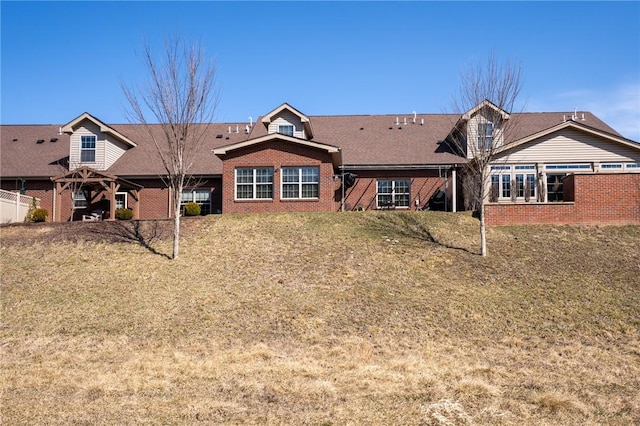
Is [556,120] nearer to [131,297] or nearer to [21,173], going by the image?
[131,297]

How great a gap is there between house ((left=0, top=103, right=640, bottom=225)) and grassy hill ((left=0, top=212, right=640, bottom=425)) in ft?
10.3

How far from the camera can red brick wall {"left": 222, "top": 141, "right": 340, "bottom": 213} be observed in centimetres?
2525

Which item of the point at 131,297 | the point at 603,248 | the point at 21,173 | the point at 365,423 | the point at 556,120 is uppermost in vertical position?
the point at 556,120

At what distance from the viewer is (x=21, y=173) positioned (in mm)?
29891

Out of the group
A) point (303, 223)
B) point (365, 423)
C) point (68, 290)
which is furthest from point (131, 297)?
point (365, 423)

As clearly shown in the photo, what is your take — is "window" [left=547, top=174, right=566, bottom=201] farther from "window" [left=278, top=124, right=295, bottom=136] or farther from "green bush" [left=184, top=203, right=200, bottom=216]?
"green bush" [left=184, top=203, right=200, bottom=216]

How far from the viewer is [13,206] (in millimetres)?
26672

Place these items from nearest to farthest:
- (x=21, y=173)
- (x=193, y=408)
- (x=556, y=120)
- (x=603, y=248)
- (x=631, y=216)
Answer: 1. (x=193, y=408)
2. (x=603, y=248)
3. (x=631, y=216)
4. (x=21, y=173)
5. (x=556, y=120)

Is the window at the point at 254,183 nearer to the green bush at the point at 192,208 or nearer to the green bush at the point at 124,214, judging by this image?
the green bush at the point at 192,208

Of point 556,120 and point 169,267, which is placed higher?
point 556,120

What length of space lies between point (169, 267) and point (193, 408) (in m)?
9.69

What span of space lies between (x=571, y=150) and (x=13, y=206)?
25.9 meters

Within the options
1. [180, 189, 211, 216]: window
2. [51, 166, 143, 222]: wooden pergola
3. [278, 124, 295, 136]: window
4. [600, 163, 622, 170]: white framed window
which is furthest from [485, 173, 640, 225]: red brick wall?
[51, 166, 143, 222]: wooden pergola

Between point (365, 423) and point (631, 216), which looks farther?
point (631, 216)
